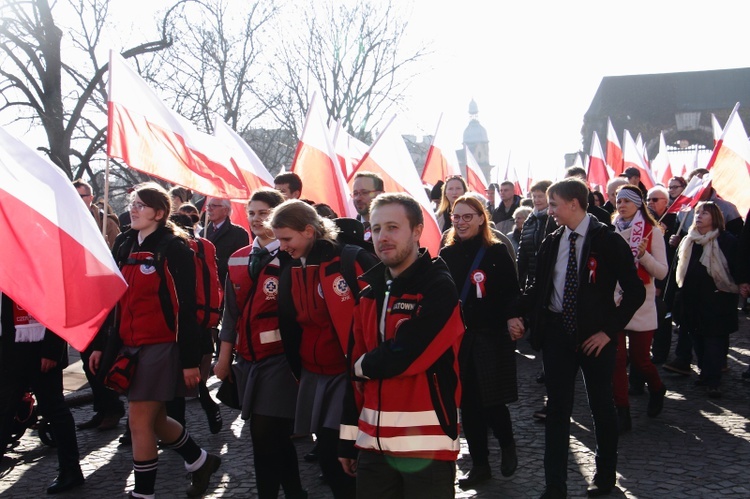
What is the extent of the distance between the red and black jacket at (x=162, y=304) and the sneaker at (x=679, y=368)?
5.19 metres

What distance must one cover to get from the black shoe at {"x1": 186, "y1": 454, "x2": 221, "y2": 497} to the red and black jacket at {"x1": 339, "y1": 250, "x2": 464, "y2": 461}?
198 centimetres

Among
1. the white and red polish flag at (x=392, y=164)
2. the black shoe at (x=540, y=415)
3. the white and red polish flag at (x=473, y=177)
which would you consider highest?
the white and red polish flag at (x=473, y=177)

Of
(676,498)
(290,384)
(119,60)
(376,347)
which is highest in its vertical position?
(119,60)

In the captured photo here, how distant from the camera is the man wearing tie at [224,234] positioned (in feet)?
27.1

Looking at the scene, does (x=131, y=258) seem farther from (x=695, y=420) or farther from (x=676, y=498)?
(x=695, y=420)

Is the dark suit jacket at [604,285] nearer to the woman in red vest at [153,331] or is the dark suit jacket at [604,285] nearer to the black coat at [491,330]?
the black coat at [491,330]

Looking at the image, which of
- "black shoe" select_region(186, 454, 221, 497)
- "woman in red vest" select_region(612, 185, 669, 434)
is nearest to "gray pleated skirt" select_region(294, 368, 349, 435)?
"black shoe" select_region(186, 454, 221, 497)

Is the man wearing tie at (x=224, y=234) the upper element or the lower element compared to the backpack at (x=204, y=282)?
upper

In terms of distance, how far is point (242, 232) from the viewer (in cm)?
838

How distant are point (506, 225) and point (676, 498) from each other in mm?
5757

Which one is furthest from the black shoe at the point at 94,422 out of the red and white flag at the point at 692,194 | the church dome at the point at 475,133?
the church dome at the point at 475,133

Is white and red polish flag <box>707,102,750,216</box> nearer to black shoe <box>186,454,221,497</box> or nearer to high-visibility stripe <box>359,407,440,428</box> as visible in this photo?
black shoe <box>186,454,221,497</box>

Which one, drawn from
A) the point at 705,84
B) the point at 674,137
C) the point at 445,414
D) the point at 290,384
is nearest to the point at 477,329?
the point at 290,384

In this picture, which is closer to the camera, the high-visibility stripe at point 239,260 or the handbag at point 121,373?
the handbag at point 121,373
